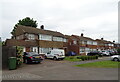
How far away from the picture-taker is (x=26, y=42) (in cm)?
2500

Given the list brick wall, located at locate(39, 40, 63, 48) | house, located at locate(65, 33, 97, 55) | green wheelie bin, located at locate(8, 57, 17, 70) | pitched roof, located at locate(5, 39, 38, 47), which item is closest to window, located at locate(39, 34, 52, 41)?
brick wall, located at locate(39, 40, 63, 48)

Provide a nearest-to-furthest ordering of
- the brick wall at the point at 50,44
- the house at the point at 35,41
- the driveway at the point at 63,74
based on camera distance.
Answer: the driveway at the point at 63,74 < the house at the point at 35,41 < the brick wall at the point at 50,44

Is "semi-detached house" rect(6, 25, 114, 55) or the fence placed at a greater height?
"semi-detached house" rect(6, 25, 114, 55)

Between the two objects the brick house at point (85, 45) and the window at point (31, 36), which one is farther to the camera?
the brick house at point (85, 45)

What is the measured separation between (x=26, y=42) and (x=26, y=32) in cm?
249

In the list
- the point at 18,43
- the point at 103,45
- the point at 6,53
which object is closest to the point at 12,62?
the point at 6,53

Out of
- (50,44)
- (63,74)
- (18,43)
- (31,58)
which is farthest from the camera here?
(50,44)

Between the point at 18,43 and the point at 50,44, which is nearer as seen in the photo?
the point at 18,43

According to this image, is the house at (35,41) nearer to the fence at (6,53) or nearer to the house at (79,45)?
the fence at (6,53)

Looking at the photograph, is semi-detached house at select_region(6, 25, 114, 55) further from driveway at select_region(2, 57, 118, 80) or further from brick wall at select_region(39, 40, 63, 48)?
driveway at select_region(2, 57, 118, 80)

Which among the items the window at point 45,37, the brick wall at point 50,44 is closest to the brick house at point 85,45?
the brick wall at point 50,44

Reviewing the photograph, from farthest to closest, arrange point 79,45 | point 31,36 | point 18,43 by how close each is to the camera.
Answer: point 79,45
point 31,36
point 18,43

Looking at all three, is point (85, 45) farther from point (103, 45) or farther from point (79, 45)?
point (103, 45)

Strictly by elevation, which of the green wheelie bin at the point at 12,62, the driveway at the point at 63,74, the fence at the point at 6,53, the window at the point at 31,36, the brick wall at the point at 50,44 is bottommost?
the driveway at the point at 63,74
